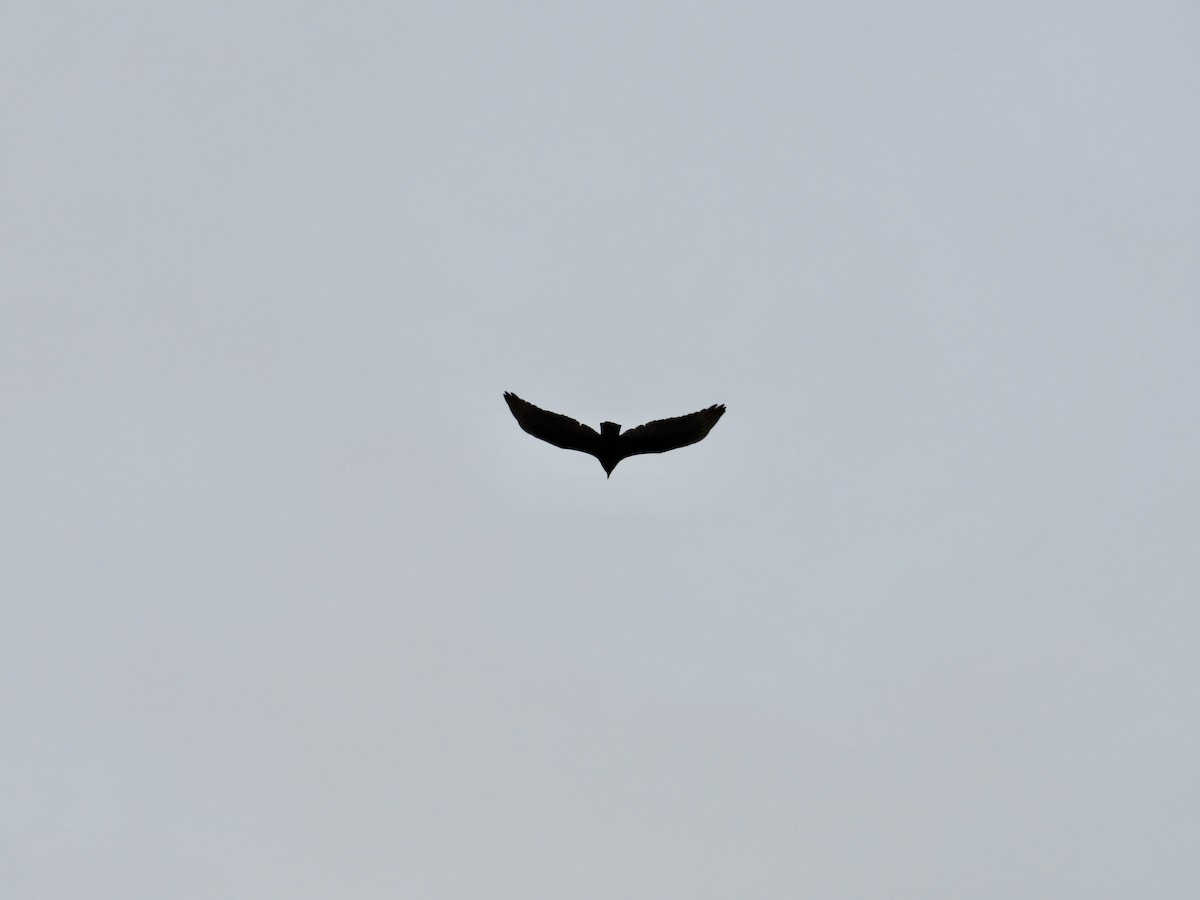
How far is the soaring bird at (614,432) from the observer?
20344mm

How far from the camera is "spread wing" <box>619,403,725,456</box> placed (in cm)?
2038

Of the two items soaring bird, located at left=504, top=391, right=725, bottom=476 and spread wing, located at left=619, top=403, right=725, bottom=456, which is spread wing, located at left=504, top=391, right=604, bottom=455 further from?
spread wing, located at left=619, top=403, right=725, bottom=456

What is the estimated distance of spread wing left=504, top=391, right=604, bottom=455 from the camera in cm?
2036

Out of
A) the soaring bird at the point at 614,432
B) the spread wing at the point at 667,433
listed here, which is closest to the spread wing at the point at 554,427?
the soaring bird at the point at 614,432

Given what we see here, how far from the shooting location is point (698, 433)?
67.4 feet

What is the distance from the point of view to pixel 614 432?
794 inches

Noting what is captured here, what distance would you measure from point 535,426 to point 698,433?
3.26 m

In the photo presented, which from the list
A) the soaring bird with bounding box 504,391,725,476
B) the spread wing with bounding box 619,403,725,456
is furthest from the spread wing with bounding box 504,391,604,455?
the spread wing with bounding box 619,403,725,456

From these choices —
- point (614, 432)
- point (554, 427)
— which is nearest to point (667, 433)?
point (614, 432)

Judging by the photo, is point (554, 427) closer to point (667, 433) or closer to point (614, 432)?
point (614, 432)

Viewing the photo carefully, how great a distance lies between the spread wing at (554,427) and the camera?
66.8ft

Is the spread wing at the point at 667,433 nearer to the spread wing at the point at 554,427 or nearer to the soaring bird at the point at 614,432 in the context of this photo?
the soaring bird at the point at 614,432

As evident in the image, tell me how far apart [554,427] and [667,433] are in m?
2.25

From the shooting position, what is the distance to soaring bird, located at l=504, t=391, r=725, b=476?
66.7 ft
